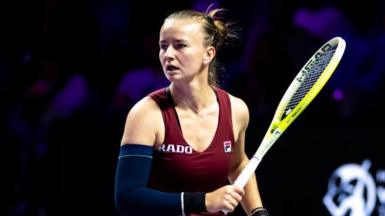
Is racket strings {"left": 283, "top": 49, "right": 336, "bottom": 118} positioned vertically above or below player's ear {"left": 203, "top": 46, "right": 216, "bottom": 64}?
below

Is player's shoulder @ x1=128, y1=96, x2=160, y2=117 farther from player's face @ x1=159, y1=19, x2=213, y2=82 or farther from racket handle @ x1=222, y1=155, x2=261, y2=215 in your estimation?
racket handle @ x1=222, y1=155, x2=261, y2=215

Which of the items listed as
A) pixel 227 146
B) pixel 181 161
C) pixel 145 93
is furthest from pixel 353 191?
pixel 181 161

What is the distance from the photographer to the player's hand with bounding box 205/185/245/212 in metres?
3.43

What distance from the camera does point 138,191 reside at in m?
3.48

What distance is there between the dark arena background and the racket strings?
1454mm

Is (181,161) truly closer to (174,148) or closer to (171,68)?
(174,148)

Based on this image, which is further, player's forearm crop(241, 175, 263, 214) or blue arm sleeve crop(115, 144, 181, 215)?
player's forearm crop(241, 175, 263, 214)

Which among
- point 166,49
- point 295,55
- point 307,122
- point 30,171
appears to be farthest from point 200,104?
point 30,171

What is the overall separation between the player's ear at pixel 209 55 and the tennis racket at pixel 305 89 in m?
0.39

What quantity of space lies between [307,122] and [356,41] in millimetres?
866

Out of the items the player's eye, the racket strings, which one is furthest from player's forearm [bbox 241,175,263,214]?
the player's eye

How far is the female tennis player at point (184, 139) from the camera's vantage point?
348 centimetres

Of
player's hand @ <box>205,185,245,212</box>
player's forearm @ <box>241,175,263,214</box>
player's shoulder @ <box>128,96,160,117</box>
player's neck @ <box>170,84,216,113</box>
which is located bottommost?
player's hand @ <box>205,185,245,212</box>

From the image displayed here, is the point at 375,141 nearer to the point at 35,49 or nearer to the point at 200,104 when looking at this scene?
the point at 200,104
